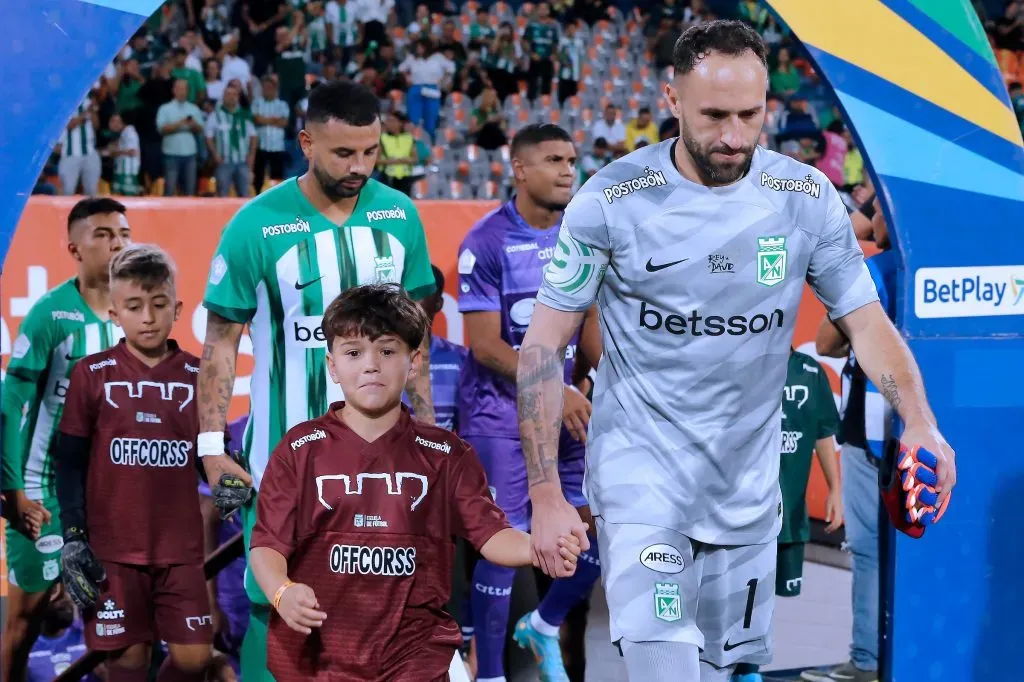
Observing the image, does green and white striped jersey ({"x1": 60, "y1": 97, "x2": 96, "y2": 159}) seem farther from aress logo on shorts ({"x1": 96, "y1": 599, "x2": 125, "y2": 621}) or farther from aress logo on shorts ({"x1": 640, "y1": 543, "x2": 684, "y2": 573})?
aress logo on shorts ({"x1": 640, "y1": 543, "x2": 684, "y2": 573})

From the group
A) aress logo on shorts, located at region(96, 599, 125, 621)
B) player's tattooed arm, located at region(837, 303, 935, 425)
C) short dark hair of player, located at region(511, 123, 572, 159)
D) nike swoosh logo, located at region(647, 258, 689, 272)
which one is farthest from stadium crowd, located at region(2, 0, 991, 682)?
nike swoosh logo, located at region(647, 258, 689, 272)

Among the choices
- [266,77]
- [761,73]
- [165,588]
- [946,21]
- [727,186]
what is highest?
[266,77]

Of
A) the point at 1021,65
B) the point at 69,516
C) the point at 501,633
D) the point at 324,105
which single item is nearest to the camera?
the point at 324,105

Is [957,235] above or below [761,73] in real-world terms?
below

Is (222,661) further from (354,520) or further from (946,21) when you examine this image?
(946,21)

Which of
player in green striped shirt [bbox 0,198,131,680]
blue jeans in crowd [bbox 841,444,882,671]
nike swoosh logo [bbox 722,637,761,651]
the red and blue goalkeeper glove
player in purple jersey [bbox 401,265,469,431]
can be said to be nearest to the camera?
the red and blue goalkeeper glove

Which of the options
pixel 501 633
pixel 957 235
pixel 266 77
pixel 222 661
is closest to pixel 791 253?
pixel 957 235

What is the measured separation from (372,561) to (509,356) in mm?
2182

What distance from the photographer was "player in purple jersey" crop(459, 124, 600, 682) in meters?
5.59

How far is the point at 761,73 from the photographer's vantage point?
134 inches

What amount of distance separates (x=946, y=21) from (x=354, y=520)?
2657 mm

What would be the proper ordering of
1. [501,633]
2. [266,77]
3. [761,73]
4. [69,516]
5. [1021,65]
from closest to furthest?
[761,73]
[69,516]
[501,633]
[266,77]
[1021,65]

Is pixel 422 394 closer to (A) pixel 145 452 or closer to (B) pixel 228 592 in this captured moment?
(A) pixel 145 452

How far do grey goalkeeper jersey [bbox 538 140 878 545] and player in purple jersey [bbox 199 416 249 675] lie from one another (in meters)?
3.14
